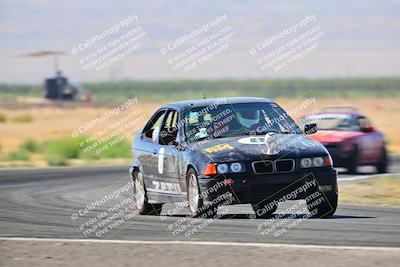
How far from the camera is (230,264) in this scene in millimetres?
9867

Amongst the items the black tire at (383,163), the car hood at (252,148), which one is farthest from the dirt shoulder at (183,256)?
the black tire at (383,163)

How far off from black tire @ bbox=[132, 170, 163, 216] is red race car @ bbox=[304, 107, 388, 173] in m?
8.47

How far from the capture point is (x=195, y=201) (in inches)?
559

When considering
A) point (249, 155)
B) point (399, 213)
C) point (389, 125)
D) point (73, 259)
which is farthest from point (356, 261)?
point (389, 125)

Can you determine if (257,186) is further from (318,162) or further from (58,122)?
(58,122)

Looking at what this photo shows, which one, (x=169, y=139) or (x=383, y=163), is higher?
(x=169, y=139)

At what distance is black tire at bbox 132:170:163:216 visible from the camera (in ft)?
53.7

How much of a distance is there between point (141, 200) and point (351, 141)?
9.72 meters

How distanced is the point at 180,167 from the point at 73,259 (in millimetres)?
4394

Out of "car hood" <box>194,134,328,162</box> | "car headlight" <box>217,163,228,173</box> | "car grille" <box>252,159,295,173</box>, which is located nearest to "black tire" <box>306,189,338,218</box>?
"car hood" <box>194,134,328,162</box>

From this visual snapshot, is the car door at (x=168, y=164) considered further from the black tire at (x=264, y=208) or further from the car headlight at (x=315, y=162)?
the car headlight at (x=315, y=162)

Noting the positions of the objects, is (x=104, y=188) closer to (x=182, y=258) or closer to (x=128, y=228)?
(x=128, y=228)

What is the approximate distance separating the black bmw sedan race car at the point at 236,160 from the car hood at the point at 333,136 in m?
9.65

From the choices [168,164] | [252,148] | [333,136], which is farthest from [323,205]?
[333,136]
